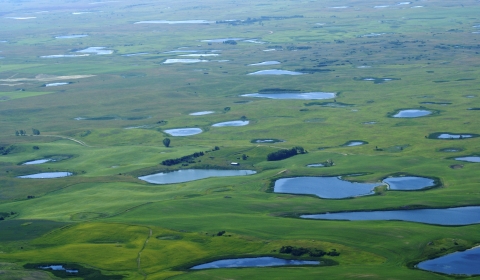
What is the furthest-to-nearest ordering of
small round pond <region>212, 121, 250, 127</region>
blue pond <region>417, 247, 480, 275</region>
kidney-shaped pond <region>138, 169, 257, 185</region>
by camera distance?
small round pond <region>212, 121, 250, 127</region> < kidney-shaped pond <region>138, 169, 257, 185</region> < blue pond <region>417, 247, 480, 275</region>

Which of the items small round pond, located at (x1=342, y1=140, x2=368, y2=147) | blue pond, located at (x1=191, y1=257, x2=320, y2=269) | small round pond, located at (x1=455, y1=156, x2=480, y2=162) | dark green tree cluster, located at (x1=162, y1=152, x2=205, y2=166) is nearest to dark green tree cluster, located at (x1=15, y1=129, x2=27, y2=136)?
dark green tree cluster, located at (x1=162, y1=152, x2=205, y2=166)

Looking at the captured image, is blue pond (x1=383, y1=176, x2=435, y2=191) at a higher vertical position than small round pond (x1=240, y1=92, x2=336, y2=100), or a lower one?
higher

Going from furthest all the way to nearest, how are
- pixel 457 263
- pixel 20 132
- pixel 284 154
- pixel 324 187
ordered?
pixel 20 132, pixel 284 154, pixel 324 187, pixel 457 263

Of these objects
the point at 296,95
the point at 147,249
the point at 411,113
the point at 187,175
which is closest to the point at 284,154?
the point at 187,175

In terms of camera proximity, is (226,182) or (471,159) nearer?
(226,182)

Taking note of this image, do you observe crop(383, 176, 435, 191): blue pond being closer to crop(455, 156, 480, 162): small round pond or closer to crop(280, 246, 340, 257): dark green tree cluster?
crop(455, 156, 480, 162): small round pond

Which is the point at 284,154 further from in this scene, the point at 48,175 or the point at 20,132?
the point at 20,132
